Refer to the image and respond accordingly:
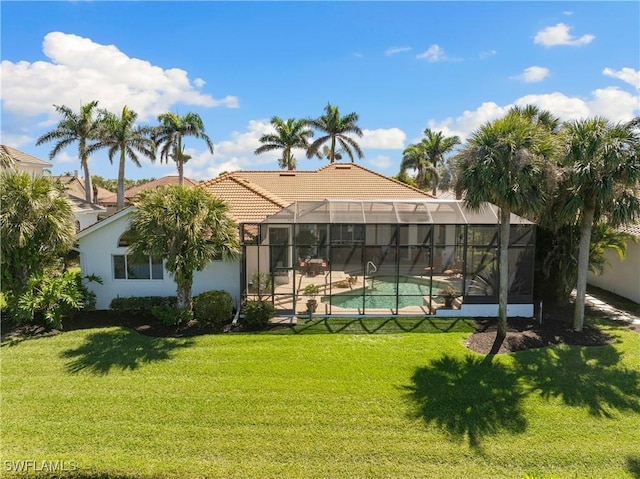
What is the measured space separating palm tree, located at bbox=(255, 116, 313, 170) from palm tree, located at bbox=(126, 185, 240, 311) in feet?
83.3

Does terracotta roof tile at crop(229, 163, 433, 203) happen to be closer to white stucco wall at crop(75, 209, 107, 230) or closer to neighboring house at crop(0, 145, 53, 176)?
white stucco wall at crop(75, 209, 107, 230)

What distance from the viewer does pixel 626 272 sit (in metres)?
17.6

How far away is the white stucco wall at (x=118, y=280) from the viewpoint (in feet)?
50.0

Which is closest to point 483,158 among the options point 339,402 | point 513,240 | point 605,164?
point 605,164

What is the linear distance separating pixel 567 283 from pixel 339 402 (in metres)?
11.8

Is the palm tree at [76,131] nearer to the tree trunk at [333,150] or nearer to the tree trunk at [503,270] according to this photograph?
the tree trunk at [333,150]

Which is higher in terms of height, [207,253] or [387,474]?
[207,253]

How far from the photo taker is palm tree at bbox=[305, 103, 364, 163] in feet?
116

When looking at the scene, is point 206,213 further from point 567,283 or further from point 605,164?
point 567,283

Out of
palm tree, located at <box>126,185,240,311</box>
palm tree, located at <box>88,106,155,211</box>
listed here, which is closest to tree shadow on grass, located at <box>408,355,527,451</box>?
palm tree, located at <box>126,185,240,311</box>

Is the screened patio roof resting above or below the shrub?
above

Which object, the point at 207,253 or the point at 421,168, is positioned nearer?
the point at 207,253

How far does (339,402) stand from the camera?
920 cm

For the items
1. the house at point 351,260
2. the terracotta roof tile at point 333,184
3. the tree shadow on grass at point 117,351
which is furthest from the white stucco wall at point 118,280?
the terracotta roof tile at point 333,184
